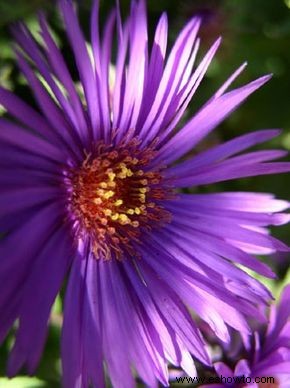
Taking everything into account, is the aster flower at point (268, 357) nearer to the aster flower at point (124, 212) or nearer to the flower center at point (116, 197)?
the aster flower at point (124, 212)

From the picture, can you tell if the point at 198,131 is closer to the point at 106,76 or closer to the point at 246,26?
the point at 106,76

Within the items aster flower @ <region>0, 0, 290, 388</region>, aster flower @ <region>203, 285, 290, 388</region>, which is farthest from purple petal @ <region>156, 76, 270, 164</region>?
aster flower @ <region>203, 285, 290, 388</region>

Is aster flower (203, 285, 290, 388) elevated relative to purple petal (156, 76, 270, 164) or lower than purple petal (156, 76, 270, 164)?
lower

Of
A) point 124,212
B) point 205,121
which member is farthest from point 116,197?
point 205,121

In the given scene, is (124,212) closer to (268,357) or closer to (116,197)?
(116,197)

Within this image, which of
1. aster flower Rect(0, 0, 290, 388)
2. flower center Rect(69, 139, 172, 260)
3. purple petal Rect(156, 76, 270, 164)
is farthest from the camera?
flower center Rect(69, 139, 172, 260)

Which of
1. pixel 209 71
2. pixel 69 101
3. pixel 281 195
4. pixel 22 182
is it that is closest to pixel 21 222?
pixel 22 182

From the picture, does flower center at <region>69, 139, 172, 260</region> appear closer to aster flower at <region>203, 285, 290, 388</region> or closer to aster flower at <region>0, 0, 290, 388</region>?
aster flower at <region>0, 0, 290, 388</region>
